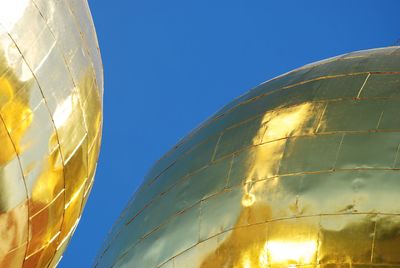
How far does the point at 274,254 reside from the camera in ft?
19.1

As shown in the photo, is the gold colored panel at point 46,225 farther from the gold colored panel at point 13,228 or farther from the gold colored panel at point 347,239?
the gold colored panel at point 347,239

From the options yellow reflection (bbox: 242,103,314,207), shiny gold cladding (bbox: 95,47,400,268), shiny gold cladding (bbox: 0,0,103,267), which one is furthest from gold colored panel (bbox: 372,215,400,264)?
shiny gold cladding (bbox: 0,0,103,267)

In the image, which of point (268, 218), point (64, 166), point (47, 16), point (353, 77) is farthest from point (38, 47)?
point (353, 77)

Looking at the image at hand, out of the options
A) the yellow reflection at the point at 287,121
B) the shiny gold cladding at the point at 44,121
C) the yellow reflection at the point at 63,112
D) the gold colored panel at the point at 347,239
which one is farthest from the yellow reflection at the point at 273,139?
the yellow reflection at the point at 63,112

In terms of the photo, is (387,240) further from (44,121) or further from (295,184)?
(44,121)

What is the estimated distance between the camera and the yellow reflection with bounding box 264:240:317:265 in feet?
18.7

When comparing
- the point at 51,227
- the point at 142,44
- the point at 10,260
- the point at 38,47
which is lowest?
the point at 10,260

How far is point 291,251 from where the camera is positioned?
575cm

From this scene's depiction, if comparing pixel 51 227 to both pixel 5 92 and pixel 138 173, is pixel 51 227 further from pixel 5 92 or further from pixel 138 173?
pixel 138 173

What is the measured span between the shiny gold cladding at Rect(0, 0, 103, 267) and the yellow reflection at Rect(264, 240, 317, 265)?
1100 mm

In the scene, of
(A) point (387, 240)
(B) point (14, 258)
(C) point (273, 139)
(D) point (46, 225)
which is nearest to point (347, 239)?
(A) point (387, 240)

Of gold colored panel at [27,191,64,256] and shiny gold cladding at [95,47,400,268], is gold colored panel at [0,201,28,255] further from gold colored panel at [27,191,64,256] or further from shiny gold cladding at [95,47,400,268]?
shiny gold cladding at [95,47,400,268]

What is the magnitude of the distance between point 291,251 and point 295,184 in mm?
387

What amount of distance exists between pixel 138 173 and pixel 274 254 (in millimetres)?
48504
